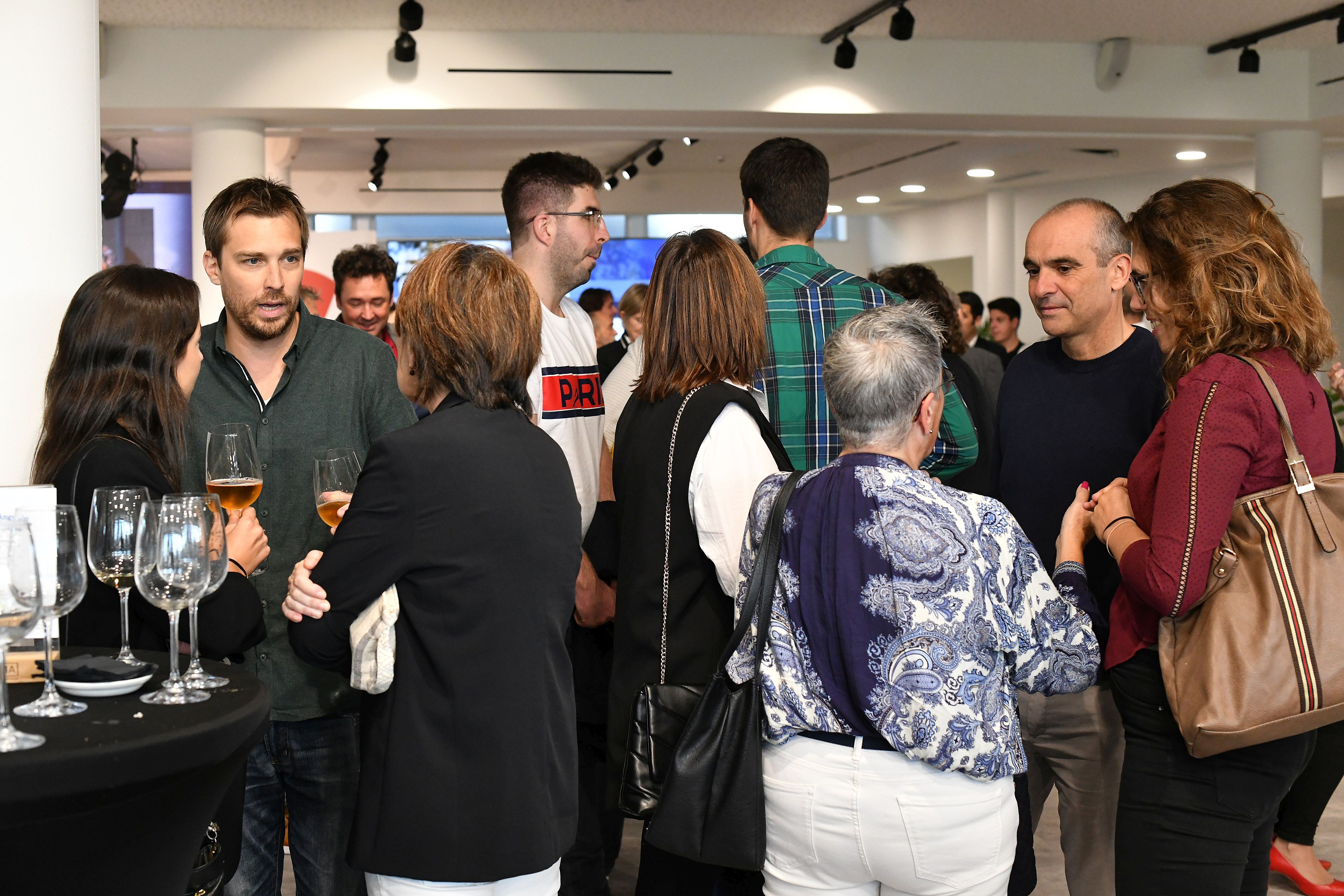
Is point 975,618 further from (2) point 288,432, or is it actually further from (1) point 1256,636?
(2) point 288,432

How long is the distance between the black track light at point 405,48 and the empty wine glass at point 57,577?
17.6 feet

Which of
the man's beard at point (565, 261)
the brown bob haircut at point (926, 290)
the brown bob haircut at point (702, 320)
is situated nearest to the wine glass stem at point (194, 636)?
the brown bob haircut at point (702, 320)

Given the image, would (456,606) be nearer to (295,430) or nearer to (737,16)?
(295,430)

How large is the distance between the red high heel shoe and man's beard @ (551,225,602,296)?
102 inches

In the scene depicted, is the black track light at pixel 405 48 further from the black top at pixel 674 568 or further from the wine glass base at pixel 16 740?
the wine glass base at pixel 16 740

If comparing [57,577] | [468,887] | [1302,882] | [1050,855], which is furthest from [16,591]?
[1302,882]

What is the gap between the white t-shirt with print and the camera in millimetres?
2734

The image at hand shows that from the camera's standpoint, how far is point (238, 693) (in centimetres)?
158

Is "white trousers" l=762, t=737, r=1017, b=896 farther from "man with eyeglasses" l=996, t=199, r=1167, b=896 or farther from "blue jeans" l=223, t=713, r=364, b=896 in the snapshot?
"blue jeans" l=223, t=713, r=364, b=896

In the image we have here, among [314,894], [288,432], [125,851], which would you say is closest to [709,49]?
[288,432]

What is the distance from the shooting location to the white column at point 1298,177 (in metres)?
7.69

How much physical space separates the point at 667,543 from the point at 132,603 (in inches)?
36.7

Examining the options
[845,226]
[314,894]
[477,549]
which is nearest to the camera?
[477,549]

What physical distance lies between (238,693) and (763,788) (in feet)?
2.65
